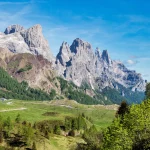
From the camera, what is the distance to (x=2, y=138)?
13225cm

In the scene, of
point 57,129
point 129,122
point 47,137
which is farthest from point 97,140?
point 57,129

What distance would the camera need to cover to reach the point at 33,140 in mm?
136625

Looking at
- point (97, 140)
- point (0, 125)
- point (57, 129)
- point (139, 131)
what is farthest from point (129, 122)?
point (57, 129)

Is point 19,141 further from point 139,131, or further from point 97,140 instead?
point 139,131

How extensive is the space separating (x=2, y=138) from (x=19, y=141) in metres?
8.37

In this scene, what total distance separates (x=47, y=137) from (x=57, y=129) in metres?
27.7

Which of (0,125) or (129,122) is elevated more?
(129,122)

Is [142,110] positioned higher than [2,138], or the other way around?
[142,110]

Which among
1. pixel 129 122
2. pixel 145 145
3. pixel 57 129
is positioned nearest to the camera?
pixel 145 145

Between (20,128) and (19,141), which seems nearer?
(19,141)

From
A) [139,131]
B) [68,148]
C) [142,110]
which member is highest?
[142,110]

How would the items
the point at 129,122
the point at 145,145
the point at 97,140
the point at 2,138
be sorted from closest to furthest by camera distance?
the point at 145,145
the point at 129,122
the point at 97,140
the point at 2,138

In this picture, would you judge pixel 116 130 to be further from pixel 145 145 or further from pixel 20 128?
pixel 20 128

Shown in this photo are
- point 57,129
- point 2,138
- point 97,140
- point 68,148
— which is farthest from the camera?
point 57,129
